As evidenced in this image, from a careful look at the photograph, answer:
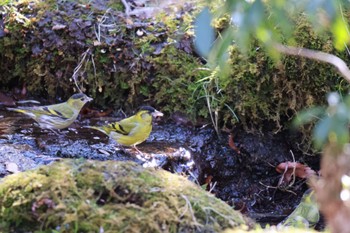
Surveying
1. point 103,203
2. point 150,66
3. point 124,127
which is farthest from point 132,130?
point 103,203

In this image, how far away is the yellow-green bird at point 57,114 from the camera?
6873 mm

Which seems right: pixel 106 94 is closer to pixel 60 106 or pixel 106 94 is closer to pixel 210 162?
pixel 60 106

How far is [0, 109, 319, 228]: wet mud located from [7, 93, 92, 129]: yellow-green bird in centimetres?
11

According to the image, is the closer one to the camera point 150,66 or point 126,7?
point 150,66

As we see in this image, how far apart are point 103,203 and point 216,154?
393cm

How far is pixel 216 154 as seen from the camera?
7094mm

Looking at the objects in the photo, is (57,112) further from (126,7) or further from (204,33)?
(204,33)

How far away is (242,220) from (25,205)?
45.6 inches

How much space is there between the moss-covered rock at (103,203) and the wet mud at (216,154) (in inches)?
114

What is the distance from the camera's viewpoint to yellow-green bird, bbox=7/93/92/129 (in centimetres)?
687

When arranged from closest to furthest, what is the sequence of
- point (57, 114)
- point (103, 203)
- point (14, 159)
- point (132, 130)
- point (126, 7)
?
point (103, 203) → point (14, 159) → point (132, 130) → point (57, 114) → point (126, 7)

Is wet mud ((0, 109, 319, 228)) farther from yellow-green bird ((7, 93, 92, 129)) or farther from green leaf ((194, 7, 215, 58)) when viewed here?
green leaf ((194, 7, 215, 58))

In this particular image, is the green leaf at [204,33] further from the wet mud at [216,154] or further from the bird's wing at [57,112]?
the bird's wing at [57,112]

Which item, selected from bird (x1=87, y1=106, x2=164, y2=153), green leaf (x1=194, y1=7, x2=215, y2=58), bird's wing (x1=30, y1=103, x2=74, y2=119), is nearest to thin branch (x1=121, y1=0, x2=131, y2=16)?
bird's wing (x1=30, y1=103, x2=74, y2=119)
